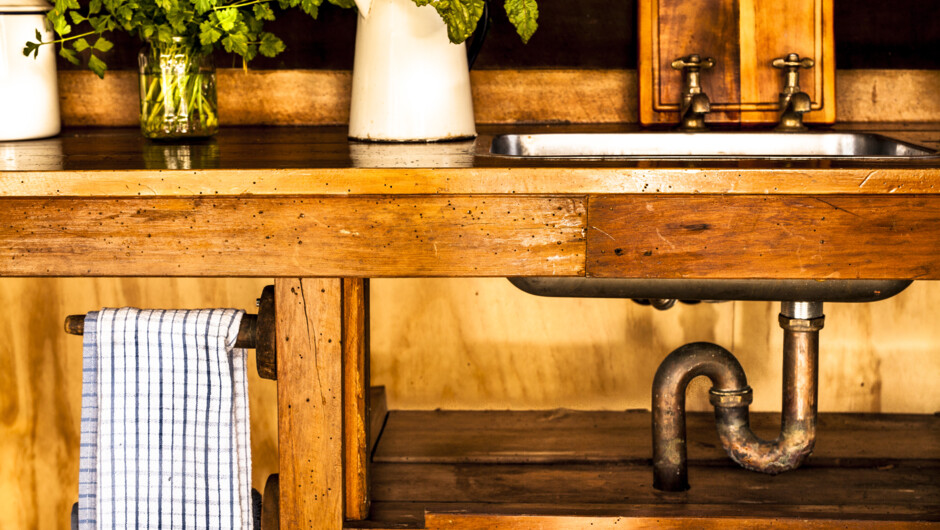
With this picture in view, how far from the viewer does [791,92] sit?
4.71 feet

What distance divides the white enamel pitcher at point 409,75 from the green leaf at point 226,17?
185 mm

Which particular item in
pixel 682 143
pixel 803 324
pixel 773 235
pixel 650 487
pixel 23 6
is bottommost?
pixel 650 487

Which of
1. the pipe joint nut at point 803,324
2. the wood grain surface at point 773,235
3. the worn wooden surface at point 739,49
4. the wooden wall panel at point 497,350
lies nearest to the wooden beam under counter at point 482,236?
the wood grain surface at point 773,235

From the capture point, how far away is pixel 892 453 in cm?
142

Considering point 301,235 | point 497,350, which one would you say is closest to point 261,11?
point 301,235

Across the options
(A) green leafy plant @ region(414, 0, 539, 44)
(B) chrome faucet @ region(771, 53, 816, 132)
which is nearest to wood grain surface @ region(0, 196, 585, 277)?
(A) green leafy plant @ region(414, 0, 539, 44)

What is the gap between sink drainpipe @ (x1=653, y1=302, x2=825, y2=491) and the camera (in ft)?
4.05

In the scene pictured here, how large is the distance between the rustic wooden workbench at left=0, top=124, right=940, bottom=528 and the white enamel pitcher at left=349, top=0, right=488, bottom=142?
0.27 metres

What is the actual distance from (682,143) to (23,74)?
103cm

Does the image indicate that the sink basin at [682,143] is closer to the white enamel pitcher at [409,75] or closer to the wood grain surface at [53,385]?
the white enamel pitcher at [409,75]

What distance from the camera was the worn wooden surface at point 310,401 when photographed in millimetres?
1038

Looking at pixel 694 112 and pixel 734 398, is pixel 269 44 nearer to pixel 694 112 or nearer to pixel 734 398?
pixel 694 112

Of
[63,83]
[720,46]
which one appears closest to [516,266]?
[720,46]

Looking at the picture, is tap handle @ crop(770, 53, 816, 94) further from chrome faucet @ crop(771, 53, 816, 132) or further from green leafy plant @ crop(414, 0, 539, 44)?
green leafy plant @ crop(414, 0, 539, 44)
